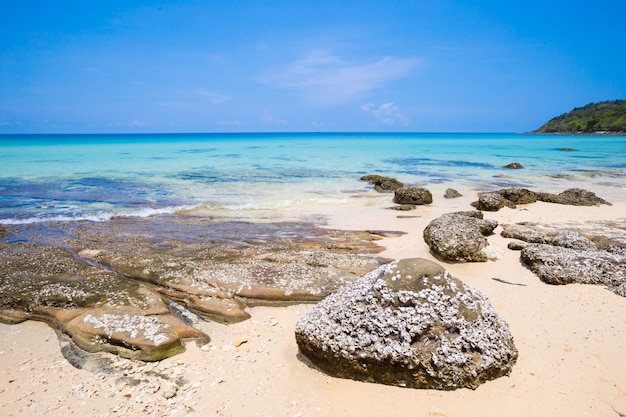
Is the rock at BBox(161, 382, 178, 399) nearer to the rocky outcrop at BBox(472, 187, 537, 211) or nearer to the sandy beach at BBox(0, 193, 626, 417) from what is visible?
the sandy beach at BBox(0, 193, 626, 417)

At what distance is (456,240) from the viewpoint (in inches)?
296

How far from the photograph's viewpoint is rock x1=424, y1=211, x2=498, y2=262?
7.36m

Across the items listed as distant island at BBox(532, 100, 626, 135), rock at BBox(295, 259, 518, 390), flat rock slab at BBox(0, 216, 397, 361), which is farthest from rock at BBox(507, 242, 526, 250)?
distant island at BBox(532, 100, 626, 135)

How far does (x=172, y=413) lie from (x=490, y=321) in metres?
3.34

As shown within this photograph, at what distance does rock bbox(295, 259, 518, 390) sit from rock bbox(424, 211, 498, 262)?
3325mm

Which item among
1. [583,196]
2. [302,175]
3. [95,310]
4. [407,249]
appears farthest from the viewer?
[302,175]

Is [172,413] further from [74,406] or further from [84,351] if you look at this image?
[84,351]

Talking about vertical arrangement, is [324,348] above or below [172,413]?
above

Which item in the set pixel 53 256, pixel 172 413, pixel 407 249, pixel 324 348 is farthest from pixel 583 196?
pixel 53 256

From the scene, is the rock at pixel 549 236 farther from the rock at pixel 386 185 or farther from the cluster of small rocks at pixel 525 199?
the rock at pixel 386 185

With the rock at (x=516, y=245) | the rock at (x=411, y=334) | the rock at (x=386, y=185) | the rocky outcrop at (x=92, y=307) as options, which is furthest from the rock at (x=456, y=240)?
the rock at (x=386, y=185)

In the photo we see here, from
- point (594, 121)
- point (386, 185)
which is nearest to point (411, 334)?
point (386, 185)

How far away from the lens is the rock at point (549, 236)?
753cm

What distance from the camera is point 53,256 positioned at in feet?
24.5
